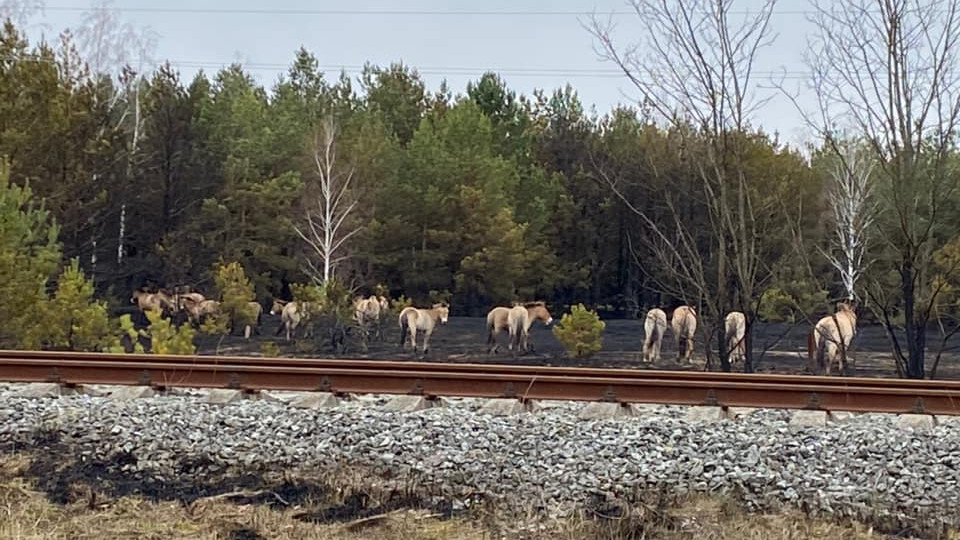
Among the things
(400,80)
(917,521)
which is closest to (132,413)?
(917,521)

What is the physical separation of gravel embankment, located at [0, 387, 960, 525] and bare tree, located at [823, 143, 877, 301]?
985 cm

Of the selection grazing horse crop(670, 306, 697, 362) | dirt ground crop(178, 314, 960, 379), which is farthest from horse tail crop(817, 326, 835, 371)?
grazing horse crop(670, 306, 697, 362)

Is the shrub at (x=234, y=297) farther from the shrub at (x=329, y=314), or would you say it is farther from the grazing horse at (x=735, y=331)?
the grazing horse at (x=735, y=331)

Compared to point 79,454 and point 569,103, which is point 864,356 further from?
point 569,103

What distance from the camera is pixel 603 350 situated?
2534cm

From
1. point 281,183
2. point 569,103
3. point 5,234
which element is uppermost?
point 569,103

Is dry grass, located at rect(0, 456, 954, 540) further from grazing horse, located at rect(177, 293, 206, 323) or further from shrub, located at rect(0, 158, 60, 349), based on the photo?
grazing horse, located at rect(177, 293, 206, 323)

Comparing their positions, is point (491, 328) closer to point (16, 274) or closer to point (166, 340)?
point (166, 340)

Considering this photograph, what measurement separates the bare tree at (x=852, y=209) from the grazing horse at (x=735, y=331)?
2256 mm

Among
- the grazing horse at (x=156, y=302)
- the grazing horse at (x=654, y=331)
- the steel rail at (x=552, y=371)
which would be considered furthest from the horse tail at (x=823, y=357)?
the grazing horse at (x=156, y=302)

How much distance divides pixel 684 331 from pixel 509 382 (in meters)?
14.5

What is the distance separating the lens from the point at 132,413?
877 centimetres

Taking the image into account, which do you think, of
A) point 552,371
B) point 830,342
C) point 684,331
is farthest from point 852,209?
point 552,371

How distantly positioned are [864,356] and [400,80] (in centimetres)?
3290
